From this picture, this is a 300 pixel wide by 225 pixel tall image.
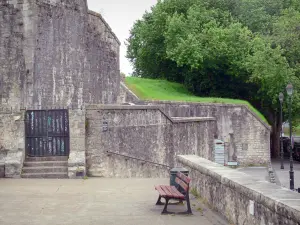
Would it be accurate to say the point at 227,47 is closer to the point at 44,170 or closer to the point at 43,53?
the point at 43,53

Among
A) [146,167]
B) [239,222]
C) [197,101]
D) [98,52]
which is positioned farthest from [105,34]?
[239,222]

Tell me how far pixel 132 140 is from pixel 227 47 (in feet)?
68.0

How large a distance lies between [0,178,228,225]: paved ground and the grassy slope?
1867 centimetres

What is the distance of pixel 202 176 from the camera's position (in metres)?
11.4

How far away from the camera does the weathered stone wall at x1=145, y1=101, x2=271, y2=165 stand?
109ft

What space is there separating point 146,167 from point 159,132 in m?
1.67

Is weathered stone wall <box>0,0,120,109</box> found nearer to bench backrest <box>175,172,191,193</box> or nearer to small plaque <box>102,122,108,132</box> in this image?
small plaque <box>102,122,108,132</box>

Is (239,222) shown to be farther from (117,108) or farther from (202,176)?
(117,108)

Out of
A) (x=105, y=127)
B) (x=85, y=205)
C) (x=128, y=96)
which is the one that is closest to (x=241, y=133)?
(x=128, y=96)

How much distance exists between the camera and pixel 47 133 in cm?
1753

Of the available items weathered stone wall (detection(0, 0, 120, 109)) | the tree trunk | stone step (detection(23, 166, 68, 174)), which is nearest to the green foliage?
the tree trunk

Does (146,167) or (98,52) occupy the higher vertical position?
(98,52)

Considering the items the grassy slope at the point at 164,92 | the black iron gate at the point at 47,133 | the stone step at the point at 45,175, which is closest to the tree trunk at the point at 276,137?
the grassy slope at the point at 164,92

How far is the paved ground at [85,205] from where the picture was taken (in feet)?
30.5
